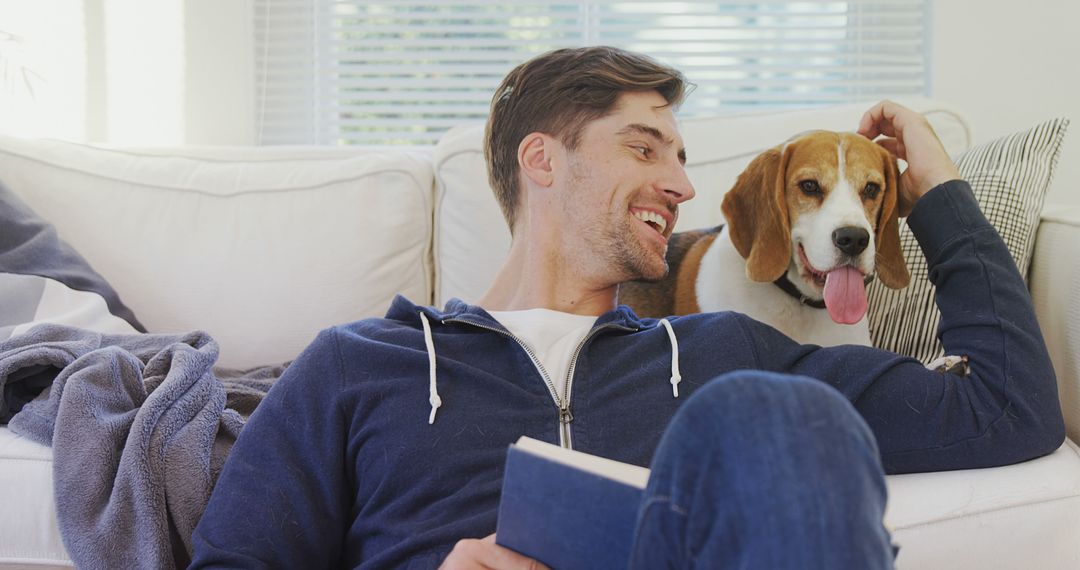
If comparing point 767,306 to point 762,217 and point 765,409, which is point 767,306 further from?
point 765,409

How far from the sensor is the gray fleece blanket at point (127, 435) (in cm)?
119

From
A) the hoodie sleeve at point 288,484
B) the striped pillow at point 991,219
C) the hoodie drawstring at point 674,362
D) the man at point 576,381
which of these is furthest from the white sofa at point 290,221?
the hoodie sleeve at point 288,484

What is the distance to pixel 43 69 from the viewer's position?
2.78m

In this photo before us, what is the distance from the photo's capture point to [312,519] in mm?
1126

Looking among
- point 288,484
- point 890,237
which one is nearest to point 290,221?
point 288,484

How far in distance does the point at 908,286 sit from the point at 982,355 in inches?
14.5

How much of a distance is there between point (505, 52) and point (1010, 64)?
1529 millimetres

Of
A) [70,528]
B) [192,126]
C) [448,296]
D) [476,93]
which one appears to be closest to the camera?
[70,528]

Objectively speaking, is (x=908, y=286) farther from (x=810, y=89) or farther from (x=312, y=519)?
(x=810, y=89)

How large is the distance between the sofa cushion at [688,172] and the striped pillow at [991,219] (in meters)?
0.22

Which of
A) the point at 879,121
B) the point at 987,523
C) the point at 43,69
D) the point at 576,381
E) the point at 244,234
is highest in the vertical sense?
the point at 43,69

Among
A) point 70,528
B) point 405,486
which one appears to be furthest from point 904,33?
point 70,528

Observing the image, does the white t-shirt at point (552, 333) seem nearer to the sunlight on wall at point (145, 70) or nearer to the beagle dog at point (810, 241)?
the beagle dog at point (810, 241)

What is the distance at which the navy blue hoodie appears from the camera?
44.0 inches
